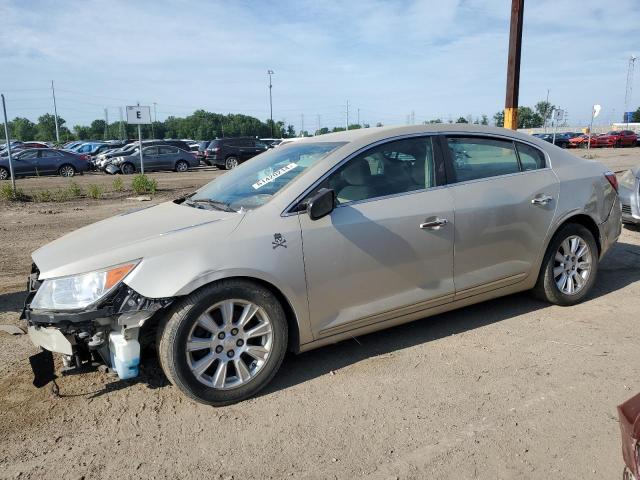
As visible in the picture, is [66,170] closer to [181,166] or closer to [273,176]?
[181,166]

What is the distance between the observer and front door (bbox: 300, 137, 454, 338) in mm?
3629

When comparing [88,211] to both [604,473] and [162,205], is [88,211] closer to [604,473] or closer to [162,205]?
[162,205]

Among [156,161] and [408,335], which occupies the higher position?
[156,161]

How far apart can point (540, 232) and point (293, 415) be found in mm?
2656

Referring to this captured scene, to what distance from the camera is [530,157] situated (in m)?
4.75

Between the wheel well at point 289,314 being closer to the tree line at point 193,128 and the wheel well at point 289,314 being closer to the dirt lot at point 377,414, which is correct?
the dirt lot at point 377,414

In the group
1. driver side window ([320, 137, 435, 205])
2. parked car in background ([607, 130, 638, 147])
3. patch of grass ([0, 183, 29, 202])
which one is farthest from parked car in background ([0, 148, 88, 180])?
parked car in background ([607, 130, 638, 147])

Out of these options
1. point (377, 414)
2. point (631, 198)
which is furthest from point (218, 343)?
point (631, 198)

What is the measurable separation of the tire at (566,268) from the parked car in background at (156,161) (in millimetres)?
25952

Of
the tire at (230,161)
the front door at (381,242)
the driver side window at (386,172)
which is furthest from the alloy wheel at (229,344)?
the tire at (230,161)

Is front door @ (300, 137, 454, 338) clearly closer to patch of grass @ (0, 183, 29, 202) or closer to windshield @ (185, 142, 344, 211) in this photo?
windshield @ (185, 142, 344, 211)

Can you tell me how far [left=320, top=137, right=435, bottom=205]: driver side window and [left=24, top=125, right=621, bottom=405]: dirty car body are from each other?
11 mm

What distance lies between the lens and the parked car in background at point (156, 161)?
27984mm

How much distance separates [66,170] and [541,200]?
26257 mm
